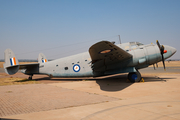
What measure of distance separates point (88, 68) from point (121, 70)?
3.91 m

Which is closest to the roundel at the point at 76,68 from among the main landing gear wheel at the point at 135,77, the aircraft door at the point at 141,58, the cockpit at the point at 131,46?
the cockpit at the point at 131,46

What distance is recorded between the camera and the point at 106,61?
540 inches

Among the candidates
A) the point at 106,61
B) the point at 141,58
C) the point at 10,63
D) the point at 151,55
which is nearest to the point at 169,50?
the point at 151,55

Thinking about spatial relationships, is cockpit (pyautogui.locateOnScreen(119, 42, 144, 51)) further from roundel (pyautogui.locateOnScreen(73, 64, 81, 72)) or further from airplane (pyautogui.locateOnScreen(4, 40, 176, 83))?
roundel (pyautogui.locateOnScreen(73, 64, 81, 72))

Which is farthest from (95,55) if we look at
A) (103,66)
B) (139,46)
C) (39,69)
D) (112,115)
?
(39,69)

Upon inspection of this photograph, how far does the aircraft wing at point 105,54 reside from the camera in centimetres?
1051

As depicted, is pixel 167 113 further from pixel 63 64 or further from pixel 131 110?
pixel 63 64

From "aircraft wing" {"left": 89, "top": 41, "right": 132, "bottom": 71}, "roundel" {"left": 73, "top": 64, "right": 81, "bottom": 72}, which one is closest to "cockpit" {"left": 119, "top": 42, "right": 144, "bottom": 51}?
"aircraft wing" {"left": 89, "top": 41, "right": 132, "bottom": 71}

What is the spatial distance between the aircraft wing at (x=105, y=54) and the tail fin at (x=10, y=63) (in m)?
9.96

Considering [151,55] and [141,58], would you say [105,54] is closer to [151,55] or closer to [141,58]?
[141,58]

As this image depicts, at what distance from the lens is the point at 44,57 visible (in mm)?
24422

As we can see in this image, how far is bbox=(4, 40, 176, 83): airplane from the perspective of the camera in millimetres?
12289

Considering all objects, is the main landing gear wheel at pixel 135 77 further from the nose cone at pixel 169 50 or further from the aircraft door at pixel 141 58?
the nose cone at pixel 169 50

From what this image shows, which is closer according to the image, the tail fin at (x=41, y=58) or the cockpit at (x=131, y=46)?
the cockpit at (x=131, y=46)
